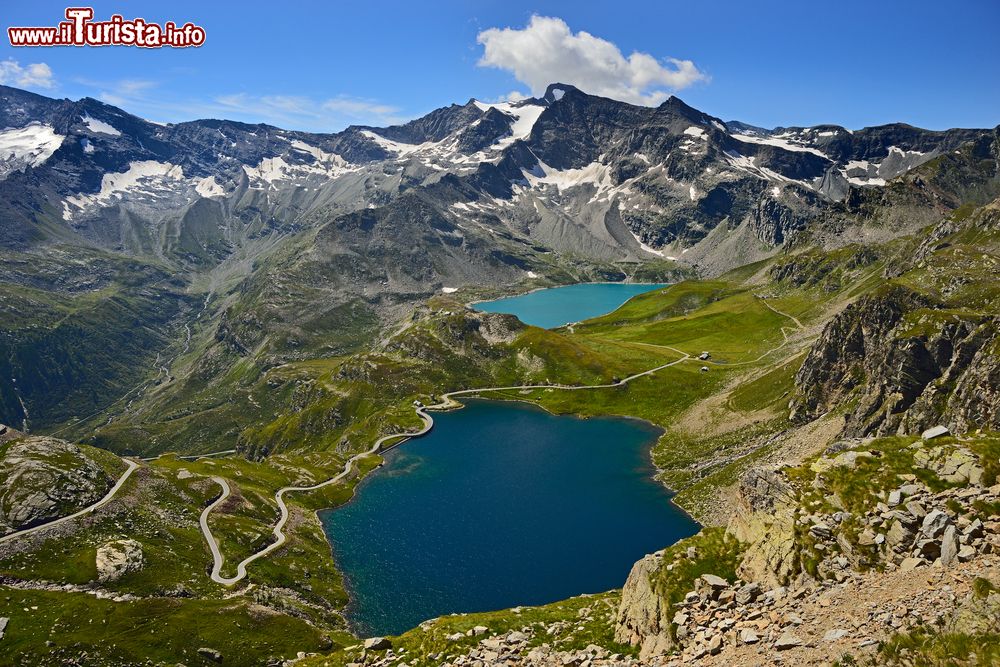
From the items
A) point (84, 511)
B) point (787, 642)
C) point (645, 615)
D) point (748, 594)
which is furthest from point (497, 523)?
point (787, 642)

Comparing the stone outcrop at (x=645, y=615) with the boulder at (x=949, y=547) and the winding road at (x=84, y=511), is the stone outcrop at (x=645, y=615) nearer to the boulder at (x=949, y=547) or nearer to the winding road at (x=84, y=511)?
→ the boulder at (x=949, y=547)

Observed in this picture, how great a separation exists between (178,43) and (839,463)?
526 ft

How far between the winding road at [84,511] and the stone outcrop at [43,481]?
100 centimetres

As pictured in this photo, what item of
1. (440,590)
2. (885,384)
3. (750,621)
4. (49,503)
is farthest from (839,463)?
(49,503)

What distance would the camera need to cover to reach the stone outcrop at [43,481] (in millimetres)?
91562

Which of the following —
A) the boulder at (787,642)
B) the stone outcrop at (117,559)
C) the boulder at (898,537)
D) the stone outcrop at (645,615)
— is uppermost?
the boulder at (898,537)

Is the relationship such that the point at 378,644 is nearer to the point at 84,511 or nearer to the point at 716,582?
the point at 716,582

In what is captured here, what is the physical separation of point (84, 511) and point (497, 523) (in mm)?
73425

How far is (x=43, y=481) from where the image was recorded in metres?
97.1

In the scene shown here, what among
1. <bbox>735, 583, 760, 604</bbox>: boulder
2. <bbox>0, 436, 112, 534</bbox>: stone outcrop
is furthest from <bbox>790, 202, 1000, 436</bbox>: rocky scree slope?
<bbox>0, 436, 112, 534</bbox>: stone outcrop

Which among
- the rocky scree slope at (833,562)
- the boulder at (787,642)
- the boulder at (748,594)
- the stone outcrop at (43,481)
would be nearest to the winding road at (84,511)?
the stone outcrop at (43,481)

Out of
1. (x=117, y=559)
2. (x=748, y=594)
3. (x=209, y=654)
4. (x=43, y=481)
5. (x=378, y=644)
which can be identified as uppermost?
(x=748, y=594)

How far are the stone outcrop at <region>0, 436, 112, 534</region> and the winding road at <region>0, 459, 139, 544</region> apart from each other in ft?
3.27

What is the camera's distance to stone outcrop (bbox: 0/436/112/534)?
91.6 meters
